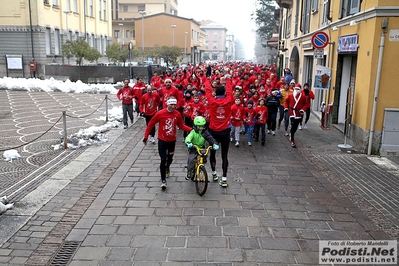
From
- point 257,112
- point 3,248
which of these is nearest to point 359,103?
point 257,112

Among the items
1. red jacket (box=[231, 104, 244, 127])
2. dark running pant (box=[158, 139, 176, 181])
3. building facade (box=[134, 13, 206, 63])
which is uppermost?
building facade (box=[134, 13, 206, 63])

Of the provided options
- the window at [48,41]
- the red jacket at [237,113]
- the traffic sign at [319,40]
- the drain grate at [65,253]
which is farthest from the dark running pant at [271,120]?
the window at [48,41]

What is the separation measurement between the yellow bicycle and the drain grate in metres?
2.48

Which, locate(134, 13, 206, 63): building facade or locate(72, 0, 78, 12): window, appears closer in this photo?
locate(72, 0, 78, 12): window

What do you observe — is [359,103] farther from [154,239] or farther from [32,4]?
[32,4]

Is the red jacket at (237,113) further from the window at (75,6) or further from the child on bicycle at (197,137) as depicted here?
the window at (75,6)

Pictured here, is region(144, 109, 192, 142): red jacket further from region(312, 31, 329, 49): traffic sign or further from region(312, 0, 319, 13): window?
region(312, 0, 319, 13): window

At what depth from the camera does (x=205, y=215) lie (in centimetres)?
627

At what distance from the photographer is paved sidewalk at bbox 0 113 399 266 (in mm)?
5070

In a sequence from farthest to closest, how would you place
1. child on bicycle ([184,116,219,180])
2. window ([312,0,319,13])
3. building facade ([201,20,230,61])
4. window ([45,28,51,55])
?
building facade ([201,20,230,61])
window ([45,28,51,55])
window ([312,0,319,13])
child on bicycle ([184,116,219,180])

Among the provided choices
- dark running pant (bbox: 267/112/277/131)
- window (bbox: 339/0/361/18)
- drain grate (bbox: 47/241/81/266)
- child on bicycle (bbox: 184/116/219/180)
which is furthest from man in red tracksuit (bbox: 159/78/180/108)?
drain grate (bbox: 47/241/81/266)

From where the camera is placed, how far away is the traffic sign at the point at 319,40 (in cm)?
1300

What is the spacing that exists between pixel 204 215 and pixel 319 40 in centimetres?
890

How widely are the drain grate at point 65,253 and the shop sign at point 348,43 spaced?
31.5 ft
